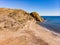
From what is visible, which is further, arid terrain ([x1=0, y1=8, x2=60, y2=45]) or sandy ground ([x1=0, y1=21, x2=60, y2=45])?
arid terrain ([x1=0, y1=8, x2=60, y2=45])

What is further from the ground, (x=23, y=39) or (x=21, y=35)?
(x=21, y=35)

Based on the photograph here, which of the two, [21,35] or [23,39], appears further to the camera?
[21,35]

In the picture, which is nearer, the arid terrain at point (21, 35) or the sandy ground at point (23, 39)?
the sandy ground at point (23, 39)

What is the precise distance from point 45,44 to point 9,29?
823cm

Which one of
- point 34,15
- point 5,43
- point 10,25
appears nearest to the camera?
point 5,43

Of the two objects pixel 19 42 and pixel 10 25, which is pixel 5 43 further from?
pixel 10 25

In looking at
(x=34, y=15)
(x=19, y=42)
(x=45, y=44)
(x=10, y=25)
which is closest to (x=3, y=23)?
(x=10, y=25)

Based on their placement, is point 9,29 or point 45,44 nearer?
point 45,44

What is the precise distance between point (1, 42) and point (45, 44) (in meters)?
6.48

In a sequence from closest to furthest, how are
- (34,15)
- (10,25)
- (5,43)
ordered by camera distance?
(5,43) < (10,25) < (34,15)

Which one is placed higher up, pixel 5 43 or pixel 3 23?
pixel 3 23

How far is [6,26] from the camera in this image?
24.6 metres

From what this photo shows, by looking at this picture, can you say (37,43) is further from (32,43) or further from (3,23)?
(3,23)

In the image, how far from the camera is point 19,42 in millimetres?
18406
